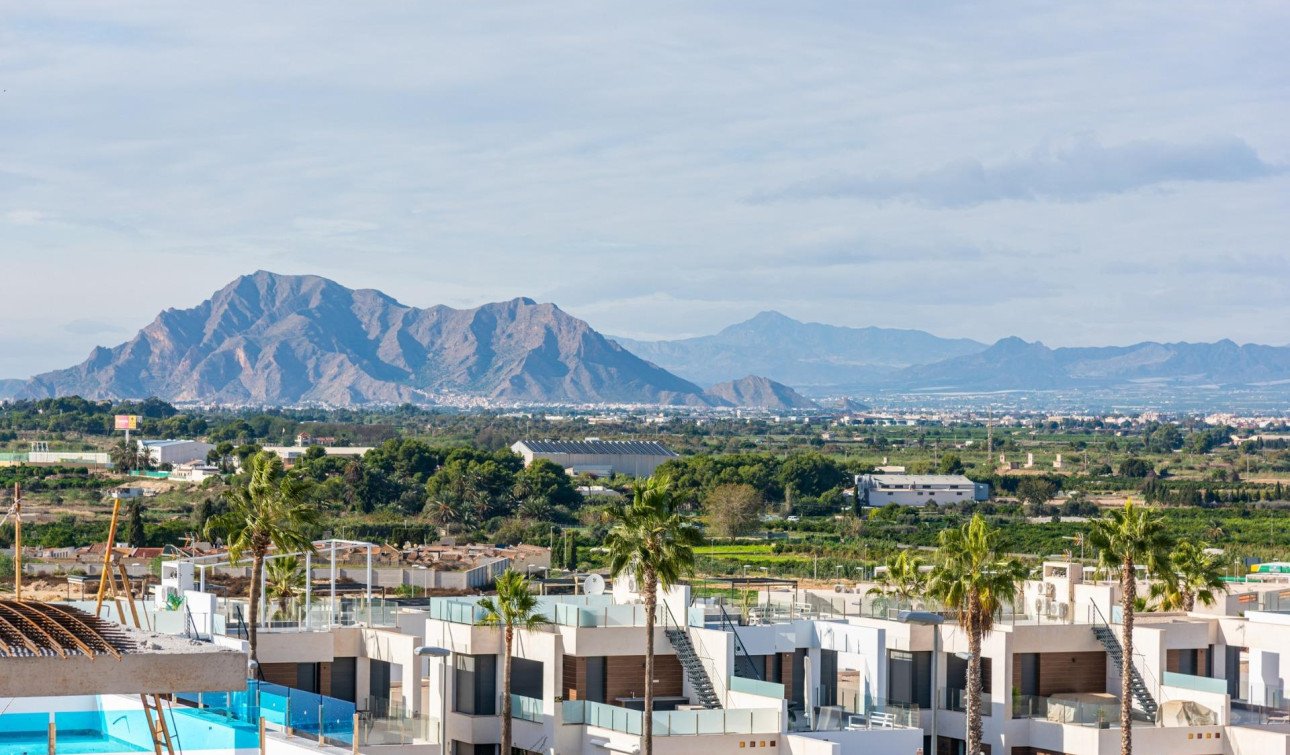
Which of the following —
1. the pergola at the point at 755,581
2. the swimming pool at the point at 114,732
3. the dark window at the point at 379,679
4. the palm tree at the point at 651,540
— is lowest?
the pergola at the point at 755,581

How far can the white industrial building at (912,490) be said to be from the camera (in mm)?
162500

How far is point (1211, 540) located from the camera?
118750mm

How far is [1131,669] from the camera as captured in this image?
1473 inches

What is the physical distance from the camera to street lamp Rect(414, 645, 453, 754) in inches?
1273

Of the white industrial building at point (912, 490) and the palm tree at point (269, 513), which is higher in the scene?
the palm tree at point (269, 513)

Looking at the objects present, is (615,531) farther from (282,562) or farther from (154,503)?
(154,503)

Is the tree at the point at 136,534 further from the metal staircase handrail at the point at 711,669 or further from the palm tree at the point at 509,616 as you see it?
the metal staircase handrail at the point at 711,669

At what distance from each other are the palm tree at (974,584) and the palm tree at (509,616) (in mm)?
8744

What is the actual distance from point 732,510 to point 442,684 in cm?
9959

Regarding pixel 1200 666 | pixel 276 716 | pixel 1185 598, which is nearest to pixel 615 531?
pixel 276 716

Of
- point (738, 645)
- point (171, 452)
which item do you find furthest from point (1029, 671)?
point (171, 452)

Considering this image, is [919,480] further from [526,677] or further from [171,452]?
[526,677]

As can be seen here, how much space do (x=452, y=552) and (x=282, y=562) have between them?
186 ft

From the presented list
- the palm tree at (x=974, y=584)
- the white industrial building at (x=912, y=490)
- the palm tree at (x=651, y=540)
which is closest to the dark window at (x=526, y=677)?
the palm tree at (x=651, y=540)
